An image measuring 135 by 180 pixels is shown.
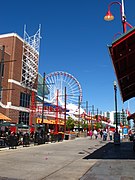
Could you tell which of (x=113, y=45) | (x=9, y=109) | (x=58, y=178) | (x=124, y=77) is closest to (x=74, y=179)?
(x=58, y=178)

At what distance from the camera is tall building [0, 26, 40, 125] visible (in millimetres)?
45950

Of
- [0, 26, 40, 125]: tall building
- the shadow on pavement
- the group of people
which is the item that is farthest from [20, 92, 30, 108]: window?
the shadow on pavement

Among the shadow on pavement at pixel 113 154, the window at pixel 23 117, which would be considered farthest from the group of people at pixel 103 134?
the shadow on pavement at pixel 113 154

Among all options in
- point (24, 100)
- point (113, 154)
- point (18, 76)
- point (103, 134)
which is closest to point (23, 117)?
point (24, 100)

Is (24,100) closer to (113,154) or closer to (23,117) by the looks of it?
(23,117)

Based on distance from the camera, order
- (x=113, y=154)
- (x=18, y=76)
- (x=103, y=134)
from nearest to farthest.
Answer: (x=113, y=154), (x=103, y=134), (x=18, y=76)

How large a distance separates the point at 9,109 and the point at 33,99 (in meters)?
10.2

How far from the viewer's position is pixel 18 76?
49.8 m

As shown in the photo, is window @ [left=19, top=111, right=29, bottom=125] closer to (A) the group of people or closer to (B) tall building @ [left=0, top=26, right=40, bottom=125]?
(B) tall building @ [left=0, top=26, right=40, bottom=125]

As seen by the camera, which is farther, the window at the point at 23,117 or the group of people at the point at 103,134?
the window at the point at 23,117

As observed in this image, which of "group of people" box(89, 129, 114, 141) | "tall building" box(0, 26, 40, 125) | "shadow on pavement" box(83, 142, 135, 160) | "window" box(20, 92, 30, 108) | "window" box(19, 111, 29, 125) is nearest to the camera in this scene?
"shadow on pavement" box(83, 142, 135, 160)

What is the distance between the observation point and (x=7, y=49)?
4875cm

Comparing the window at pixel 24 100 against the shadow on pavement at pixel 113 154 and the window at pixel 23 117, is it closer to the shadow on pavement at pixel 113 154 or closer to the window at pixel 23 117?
the window at pixel 23 117

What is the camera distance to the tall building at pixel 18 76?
4595 centimetres
